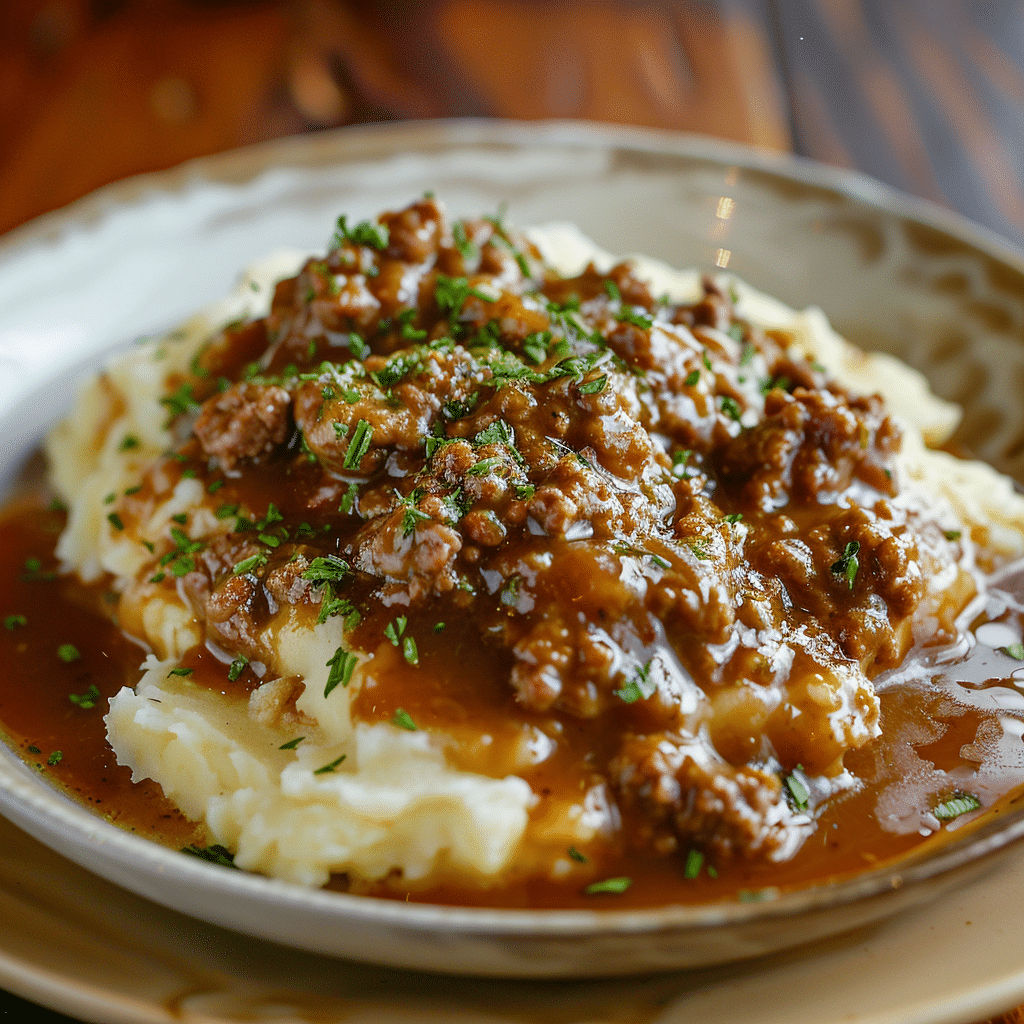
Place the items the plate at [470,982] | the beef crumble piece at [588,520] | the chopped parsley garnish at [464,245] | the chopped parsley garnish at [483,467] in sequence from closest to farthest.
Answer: the plate at [470,982], the beef crumble piece at [588,520], the chopped parsley garnish at [483,467], the chopped parsley garnish at [464,245]

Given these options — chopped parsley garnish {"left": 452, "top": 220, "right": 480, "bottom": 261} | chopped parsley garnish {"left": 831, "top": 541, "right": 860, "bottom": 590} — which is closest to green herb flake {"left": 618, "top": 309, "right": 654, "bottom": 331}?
chopped parsley garnish {"left": 452, "top": 220, "right": 480, "bottom": 261}

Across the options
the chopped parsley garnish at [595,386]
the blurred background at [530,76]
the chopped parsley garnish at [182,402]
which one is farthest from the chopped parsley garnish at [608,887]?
the blurred background at [530,76]

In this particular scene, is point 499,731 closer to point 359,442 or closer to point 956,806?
point 359,442

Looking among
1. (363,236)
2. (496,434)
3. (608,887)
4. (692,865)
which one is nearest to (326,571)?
(496,434)

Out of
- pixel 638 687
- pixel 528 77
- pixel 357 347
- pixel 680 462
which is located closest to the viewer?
pixel 638 687

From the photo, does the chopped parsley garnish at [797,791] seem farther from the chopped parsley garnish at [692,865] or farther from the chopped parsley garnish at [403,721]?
the chopped parsley garnish at [403,721]
